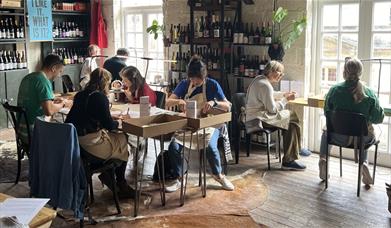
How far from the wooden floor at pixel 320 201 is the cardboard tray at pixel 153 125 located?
0.91 metres

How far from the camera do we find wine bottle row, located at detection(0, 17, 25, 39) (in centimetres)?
633

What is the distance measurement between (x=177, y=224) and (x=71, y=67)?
4.73m

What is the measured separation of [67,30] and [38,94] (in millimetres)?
3765

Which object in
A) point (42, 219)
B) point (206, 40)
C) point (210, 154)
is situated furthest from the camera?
point (206, 40)

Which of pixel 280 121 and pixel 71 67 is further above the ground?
pixel 71 67

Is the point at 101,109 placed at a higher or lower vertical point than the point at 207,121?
higher

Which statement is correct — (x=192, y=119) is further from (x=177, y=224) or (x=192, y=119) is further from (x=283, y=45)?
(x=283, y=45)

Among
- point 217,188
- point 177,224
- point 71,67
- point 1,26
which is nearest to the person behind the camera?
point 177,224

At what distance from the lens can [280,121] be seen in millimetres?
4488

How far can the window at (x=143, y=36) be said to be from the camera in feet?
22.5

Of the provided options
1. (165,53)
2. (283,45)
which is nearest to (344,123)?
(283,45)

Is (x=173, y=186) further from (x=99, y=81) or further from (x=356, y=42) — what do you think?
(x=356, y=42)

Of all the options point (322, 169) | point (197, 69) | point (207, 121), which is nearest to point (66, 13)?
point (197, 69)

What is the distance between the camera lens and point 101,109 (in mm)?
3252
